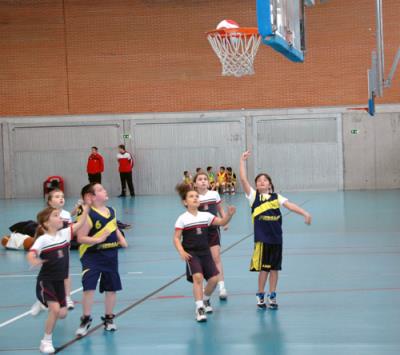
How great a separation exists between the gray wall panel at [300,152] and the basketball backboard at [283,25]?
76.5ft

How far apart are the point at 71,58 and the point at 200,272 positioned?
1115 inches

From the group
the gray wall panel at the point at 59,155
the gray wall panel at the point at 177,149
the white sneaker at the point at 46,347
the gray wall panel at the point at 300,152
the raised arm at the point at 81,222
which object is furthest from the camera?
the gray wall panel at the point at 59,155

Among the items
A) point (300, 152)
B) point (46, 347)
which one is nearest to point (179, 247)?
point (46, 347)

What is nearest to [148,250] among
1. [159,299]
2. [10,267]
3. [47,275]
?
[10,267]

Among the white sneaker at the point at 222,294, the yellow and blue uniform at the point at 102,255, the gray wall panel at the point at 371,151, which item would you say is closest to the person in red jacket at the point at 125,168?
the gray wall panel at the point at 371,151

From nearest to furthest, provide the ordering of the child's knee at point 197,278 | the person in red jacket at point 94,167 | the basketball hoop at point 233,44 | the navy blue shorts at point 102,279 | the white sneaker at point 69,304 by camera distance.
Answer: the navy blue shorts at point 102,279 → the child's knee at point 197,278 → the white sneaker at point 69,304 → the basketball hoop at point 233,44 → the person in red jacket at point 94,167

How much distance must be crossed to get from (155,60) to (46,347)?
28.9 m

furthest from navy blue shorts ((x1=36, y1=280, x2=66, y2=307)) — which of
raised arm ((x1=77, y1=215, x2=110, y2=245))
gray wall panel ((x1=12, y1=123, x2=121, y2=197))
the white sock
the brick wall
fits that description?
gray wall panel ((x1=12, y1=123, x2=121, y2=197))

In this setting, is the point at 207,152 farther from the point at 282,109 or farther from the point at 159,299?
the point at 159,299

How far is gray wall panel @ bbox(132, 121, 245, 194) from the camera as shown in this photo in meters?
36.0

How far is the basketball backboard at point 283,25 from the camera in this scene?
8992mm

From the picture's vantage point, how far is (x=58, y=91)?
36.3 m

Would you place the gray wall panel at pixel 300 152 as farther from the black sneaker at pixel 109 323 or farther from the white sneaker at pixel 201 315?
the black sneaker at pixel 109 323

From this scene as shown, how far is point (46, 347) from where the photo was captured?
7.61 m
